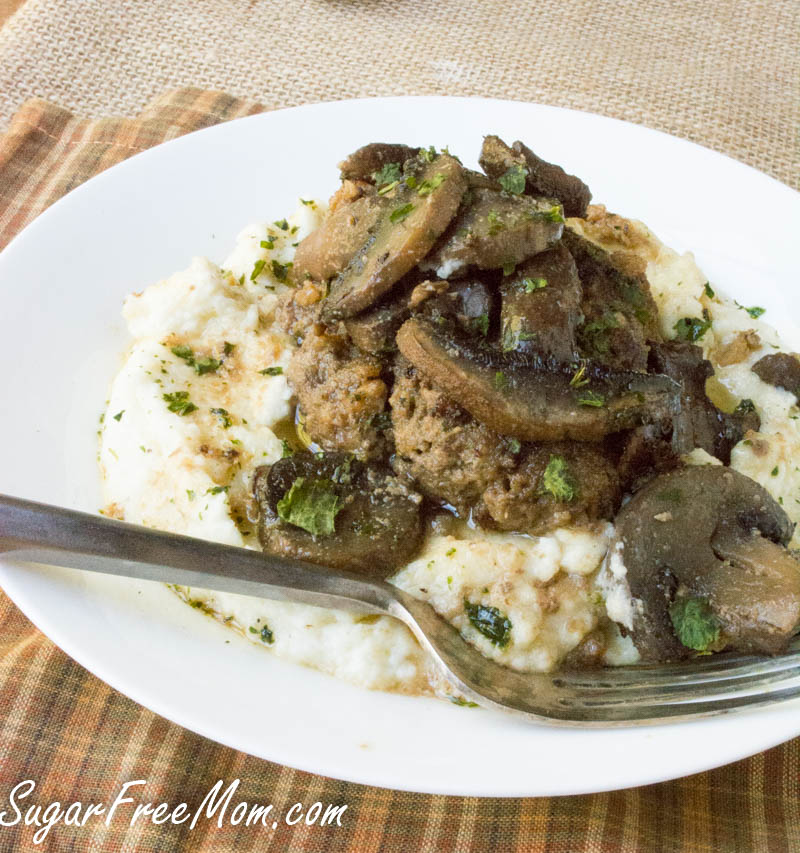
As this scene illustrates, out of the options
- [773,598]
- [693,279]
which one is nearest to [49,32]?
[693,279]

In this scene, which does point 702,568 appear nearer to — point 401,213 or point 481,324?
point 481,324

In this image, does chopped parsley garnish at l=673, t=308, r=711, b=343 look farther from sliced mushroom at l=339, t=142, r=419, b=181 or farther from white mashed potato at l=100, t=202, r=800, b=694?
sliced mushroom at l=339, t=142, r=419, b=181

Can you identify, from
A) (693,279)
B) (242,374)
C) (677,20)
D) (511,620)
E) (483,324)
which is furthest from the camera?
(677,20)

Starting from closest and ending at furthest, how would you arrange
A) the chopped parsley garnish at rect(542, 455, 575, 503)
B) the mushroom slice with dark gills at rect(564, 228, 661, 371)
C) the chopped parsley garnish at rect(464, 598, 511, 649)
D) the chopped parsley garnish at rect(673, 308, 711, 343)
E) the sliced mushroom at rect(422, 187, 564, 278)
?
the chopped parsley garnish at rect(464, 598, 511, 649) < the chopped parsley garnish at rect(542, 455, 575, 503) < the sliced mushroom at rect(422, 187, 564, 278) < the mushroom slice with dark gills at rect(564, 228, 661, 371) < the chopped parsley garnish at rect(673, 308, 711, 343)

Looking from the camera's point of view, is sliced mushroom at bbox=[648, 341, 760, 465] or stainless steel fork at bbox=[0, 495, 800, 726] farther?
sliced mushroom at bbox=[648, 341, 760, 465]

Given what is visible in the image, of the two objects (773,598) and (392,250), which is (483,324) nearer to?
(392,250)

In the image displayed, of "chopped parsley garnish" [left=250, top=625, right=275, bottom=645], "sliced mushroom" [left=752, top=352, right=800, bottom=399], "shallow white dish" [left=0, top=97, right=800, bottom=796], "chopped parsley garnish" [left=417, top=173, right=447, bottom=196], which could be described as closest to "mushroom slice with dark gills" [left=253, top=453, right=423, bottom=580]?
"chopped parsley garnish" [left=250, top=625, right=275, bottom=645]

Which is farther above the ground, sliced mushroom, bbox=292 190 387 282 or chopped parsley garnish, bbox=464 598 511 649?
sliced mushroom, bbox=292 190 387 282
